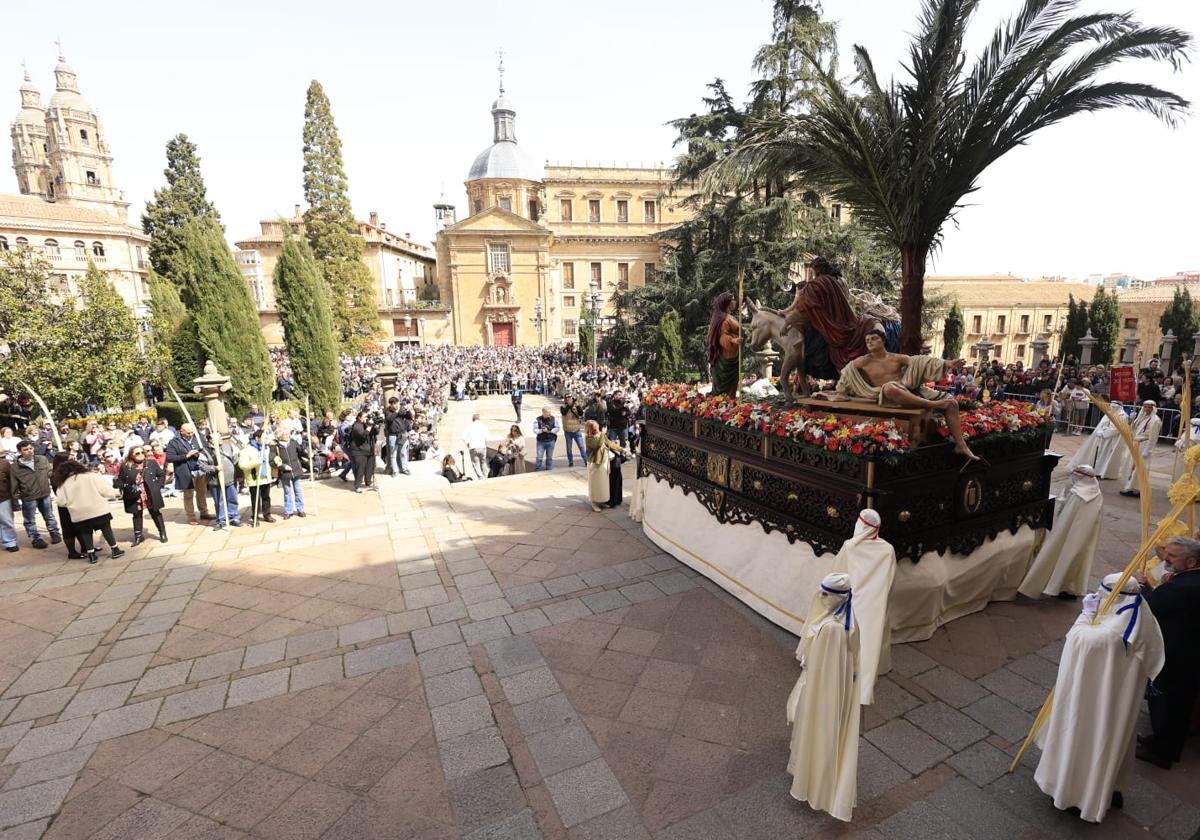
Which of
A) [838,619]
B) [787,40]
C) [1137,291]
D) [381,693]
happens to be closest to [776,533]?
[838,619]

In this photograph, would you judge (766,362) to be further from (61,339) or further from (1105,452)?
(61,339)

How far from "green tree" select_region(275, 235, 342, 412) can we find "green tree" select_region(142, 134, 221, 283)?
13.5m

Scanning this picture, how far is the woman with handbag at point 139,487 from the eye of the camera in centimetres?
719

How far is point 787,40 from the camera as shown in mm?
15609

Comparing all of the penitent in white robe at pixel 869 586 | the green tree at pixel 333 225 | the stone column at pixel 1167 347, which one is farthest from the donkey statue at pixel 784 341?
the green tree at pixel 333 225

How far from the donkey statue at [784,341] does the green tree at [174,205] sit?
99.9 feet

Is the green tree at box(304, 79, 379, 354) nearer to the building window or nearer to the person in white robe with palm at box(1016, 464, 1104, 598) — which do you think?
the building window

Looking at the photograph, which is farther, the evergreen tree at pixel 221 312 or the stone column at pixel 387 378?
the evergreen tree at pixel 221 312

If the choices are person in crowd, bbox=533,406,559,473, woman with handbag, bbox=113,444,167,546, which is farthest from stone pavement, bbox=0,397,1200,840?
person in crowd, bbox=533,406,559,473

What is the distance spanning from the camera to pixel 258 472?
317 inches

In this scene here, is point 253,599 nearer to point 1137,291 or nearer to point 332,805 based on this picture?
point 332,805

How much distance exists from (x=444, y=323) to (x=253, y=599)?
1787 inches

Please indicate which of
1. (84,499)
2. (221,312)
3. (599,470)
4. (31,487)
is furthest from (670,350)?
(31,487)

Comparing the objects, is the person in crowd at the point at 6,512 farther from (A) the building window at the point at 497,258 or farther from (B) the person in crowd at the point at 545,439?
(A) the building window at the point at 497,258
